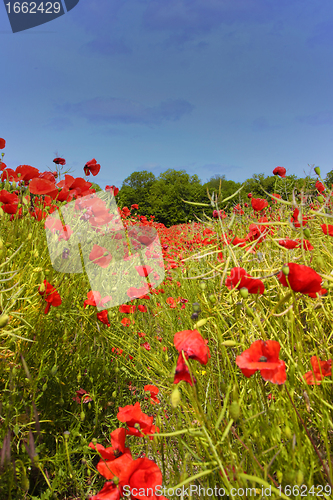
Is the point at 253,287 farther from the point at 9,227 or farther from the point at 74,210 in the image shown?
the point at 9,227

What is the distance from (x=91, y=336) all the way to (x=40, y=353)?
432 mm

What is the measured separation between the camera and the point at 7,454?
65cm

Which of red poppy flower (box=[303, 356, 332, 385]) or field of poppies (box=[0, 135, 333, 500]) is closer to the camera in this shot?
field of poppies (box=[0, 135, 333, 500])

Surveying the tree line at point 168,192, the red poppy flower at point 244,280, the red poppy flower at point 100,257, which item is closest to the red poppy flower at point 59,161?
the red poppy flower at point 100,257

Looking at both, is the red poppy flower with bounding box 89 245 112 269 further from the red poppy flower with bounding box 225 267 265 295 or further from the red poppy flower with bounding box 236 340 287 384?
the red poppy flower with bounding box 236 340 287 384

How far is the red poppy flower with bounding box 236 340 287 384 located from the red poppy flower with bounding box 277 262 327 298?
17 centimetres

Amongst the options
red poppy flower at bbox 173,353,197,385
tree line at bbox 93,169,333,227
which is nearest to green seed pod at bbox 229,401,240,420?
red poppy flower at bbox 173,353,197,385

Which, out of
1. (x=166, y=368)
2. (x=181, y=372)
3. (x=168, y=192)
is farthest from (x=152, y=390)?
(x=168, y=192)

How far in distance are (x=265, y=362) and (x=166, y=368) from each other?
42.2 inches

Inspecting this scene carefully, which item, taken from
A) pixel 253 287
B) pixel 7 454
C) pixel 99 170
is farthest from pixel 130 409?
pixel 99 170

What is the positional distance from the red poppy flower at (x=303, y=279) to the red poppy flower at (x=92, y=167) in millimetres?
2033

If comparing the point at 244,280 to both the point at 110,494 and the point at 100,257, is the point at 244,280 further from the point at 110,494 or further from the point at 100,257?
the point at 100,257

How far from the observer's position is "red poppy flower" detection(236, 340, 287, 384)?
2.13 feet

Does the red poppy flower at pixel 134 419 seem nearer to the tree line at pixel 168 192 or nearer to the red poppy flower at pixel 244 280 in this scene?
the red poppy flower at pixel 244 280
